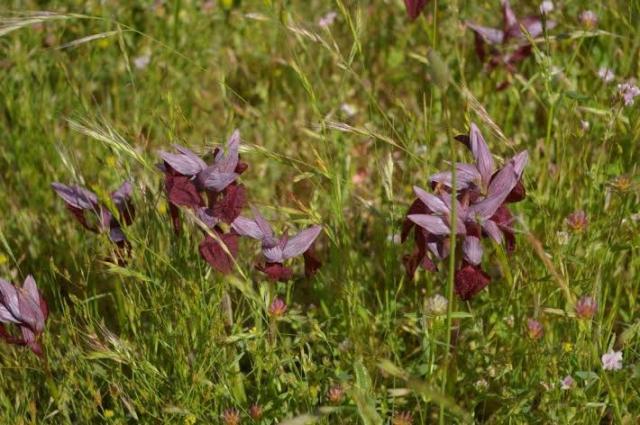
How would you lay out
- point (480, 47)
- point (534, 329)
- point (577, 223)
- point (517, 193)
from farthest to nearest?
point (480, 47), point (577, 223), point (534, 329), point (517, 193)

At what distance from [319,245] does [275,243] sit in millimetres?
904

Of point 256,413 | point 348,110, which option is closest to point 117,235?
point 256,413

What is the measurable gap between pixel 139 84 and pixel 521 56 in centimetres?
141

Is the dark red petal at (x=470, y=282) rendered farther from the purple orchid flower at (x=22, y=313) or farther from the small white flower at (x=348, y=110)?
the small white flower at (x=348, y=110)

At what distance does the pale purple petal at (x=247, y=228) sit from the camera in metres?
2.02

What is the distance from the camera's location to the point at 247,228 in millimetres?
2021

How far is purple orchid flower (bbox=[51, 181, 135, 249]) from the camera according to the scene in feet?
7.11

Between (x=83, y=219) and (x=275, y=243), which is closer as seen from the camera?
(x=275, y=243)

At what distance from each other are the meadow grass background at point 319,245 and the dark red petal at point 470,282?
0.15ft

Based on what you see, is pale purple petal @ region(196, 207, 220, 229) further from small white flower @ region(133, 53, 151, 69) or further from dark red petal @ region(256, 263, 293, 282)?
small white flower @ region(133, 53, 151, 69)

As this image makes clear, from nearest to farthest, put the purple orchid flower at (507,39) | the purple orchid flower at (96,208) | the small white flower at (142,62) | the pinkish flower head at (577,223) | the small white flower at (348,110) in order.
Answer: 1. the pinkish flower head at (577,223)
2. the purple orchid flower at (96,208)
3. the purple orchid flower at (507,39)
4. the small white flower at (348,110)
5. the small white flower at (142,62)

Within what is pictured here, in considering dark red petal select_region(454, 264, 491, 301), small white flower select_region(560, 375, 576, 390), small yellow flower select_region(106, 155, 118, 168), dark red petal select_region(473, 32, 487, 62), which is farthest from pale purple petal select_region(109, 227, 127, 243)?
dark red petal select_region(473, 32, 487, 62)

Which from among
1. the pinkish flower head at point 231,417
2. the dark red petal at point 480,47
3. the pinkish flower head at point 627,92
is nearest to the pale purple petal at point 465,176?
the pinkish flower head at point 627,92

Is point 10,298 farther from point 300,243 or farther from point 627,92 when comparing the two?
point 627,92
